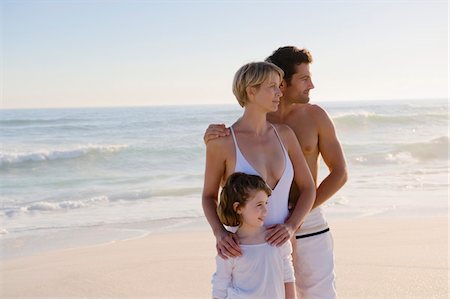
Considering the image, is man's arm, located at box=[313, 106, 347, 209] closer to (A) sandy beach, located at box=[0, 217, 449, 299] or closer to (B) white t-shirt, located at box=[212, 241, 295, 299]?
(B) white t-shirt, located at box=[212, 241, 295, 299]

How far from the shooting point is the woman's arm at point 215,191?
3137mm

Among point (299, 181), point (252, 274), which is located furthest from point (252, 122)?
point (252, 274)

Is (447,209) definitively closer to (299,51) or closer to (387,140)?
(299,51)

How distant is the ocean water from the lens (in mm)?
9898

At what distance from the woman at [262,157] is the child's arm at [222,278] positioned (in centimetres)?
4

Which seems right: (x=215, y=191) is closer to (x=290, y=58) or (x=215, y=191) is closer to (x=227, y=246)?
(x=227, y=246)

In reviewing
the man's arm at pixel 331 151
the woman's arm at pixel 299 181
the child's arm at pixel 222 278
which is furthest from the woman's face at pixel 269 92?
the child's arm at pixel 222 278

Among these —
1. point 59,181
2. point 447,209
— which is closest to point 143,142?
point 59,181

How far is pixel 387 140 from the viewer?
85.2ft

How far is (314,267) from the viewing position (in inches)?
143

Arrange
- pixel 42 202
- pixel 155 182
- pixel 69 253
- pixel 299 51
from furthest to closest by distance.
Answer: pixel 155 182 < pixel 42 202 < pixel 69 253 < pixel 299 51

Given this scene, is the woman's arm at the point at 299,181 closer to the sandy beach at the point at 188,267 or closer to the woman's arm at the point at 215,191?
the woman's arm at the point at 215,191

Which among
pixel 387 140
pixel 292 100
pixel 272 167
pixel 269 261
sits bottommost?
pixel 387 140

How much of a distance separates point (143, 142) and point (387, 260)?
1985 centimetres
